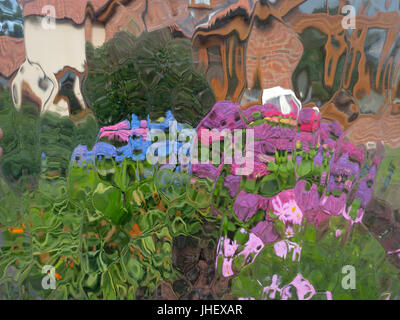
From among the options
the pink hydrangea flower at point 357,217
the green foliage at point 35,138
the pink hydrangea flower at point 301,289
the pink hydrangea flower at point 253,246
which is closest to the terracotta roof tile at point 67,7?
the green foliage at point 35,138

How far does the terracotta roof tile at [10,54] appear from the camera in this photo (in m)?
1.50

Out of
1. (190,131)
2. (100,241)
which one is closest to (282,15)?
(190,131)

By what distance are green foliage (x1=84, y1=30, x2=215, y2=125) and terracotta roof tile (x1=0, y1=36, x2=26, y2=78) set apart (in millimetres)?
384

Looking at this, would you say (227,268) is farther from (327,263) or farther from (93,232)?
(93,232)

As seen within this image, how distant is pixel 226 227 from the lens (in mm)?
1562

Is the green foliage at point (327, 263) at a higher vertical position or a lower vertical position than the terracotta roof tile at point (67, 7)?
lower

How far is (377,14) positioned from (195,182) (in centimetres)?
140

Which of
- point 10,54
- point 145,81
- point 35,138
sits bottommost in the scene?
point 35,138

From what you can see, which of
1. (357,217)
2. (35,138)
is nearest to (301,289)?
(357,217)

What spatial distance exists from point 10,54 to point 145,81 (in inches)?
30.8

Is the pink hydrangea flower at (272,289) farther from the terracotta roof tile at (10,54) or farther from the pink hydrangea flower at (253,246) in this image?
the terracotta roof tile at (10,54)

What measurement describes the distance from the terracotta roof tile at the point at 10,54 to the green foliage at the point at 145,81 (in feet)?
1.26

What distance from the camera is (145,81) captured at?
1.51m

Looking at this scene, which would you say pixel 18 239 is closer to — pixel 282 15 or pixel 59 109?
pixel 59 109
